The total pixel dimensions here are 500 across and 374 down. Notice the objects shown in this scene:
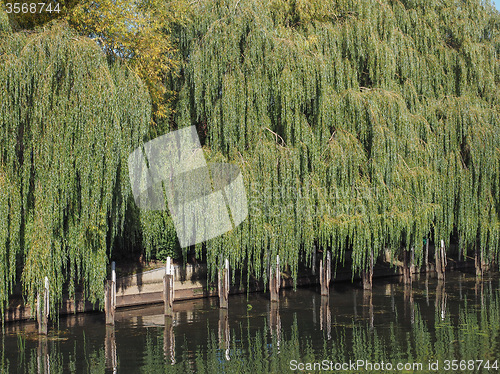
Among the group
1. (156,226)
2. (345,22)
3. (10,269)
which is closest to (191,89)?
(156,226)

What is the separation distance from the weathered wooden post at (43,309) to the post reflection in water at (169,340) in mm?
3332

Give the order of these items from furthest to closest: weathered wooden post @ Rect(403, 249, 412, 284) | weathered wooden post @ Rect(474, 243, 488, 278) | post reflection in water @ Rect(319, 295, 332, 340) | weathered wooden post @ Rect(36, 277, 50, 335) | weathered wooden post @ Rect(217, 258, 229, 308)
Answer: weathered wooden post @ Rect(474, 243, 488, 278) < weathered wooden post @ Rect(403, 249, 412, 284) < weathered wooden post @ Rect(217, 258, 229, 308) < post reflection in water @ Rect(319, 295, 332, 340) < weathered wooden post @ Rect(36, 277, 50, 335)

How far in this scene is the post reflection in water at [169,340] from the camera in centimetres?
1420

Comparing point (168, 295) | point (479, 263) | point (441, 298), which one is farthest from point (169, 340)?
point (479, 263)

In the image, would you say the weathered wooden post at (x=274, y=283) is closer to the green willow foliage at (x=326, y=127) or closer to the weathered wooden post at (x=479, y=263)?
the green willow foliage at (x=326, y=127)

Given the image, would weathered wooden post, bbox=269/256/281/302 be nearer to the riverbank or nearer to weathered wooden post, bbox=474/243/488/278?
the riverbank

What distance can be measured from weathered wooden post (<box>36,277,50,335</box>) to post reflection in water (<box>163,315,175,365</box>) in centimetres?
333

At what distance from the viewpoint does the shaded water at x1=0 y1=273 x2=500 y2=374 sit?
532 inches

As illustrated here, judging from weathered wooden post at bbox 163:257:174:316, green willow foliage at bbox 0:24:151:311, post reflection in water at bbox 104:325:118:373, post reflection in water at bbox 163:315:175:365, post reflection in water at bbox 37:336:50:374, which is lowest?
post reflection in water at bbox 163:315:175:365

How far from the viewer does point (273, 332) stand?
55.2 feet

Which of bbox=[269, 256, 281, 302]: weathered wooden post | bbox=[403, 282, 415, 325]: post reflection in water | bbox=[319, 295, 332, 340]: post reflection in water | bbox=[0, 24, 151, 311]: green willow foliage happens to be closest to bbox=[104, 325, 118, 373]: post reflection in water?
bbox=[0, 24, 151, 311]: green willow foliage

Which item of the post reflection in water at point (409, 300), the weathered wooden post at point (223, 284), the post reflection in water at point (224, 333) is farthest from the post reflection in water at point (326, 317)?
the weathered wooden post at point (223, 284)

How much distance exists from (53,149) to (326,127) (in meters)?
9.16

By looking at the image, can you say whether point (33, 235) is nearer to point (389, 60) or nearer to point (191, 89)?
point (191, 89)
